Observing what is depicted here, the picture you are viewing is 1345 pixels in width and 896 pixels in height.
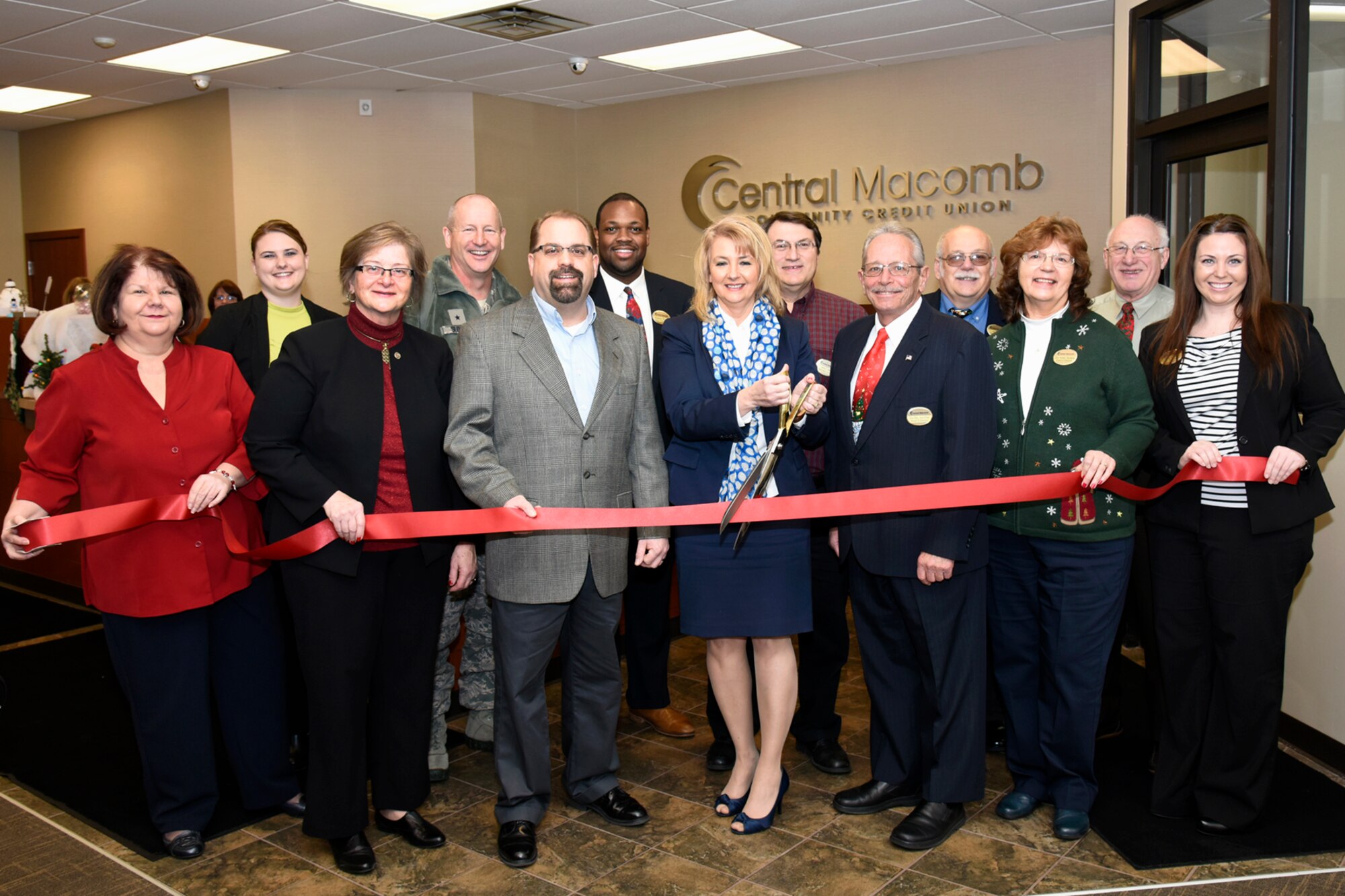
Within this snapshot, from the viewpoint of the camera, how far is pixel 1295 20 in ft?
13.6

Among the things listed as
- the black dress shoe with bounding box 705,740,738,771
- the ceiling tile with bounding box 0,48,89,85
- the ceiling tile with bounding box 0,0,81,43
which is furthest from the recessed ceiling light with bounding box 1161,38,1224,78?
the ceiling tile with bounding box 0,48,89,85

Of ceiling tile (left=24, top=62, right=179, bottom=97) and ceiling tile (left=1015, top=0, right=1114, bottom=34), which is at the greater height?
ceiling tile (left=24, top=62, right=179, bottom=97)

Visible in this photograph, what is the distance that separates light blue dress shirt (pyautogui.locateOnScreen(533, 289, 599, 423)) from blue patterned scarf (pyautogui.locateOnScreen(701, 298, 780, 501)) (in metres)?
0.36

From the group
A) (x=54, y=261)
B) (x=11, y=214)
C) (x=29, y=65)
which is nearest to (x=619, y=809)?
(x=29, y=65)

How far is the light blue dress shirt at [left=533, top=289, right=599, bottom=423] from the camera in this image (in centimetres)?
336

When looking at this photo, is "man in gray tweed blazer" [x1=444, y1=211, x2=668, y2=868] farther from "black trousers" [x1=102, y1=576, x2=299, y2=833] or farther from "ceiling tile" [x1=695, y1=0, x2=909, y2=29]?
"ceiling tile" [x1=695, y1=0, x2=909, y2=29]

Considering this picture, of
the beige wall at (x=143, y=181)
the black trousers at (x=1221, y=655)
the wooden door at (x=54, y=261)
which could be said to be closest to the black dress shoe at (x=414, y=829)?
the black trousers at (x=1221, y=655)

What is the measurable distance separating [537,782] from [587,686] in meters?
0.32

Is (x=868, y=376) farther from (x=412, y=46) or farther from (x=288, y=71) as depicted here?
(x=288, y=71)

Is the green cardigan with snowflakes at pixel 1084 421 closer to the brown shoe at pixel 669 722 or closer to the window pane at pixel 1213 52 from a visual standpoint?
the brown shoe at pixel 669 722

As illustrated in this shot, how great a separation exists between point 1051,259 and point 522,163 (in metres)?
8.08

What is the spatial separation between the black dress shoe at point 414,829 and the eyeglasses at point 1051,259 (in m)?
2.52

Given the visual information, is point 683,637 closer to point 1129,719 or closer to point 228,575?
point 1129,719

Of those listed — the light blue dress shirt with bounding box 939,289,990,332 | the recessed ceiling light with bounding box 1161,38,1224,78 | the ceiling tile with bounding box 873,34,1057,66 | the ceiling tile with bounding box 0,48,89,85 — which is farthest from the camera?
the ceiling tile with bounding box 0,48,89,85
